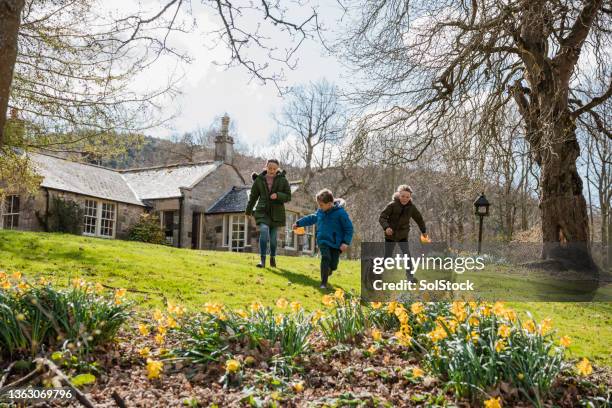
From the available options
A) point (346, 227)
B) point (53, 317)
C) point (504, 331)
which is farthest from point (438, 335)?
point (346, 227)

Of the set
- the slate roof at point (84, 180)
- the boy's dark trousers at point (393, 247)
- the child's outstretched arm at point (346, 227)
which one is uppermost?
the slate roof at point (84, 180)

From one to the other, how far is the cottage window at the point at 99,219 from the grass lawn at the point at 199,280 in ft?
38.8

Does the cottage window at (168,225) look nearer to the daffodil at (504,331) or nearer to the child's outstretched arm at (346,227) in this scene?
the child's outstretched arm at (346,227)

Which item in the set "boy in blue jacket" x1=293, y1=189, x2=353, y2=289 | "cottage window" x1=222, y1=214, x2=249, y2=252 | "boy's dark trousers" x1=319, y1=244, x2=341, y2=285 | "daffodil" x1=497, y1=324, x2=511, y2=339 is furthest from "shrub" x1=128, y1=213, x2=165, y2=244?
"daffodil" x1=497, y1=324, x2=511, y2=339

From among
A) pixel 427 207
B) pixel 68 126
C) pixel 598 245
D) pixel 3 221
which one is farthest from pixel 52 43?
pixel 427 207

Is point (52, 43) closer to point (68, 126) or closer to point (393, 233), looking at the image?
point (68, 126)

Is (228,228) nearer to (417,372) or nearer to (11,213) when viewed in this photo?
(11,213)

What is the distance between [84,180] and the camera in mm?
23812

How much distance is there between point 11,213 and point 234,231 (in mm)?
9288

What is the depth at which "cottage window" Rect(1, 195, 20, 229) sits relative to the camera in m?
20.8

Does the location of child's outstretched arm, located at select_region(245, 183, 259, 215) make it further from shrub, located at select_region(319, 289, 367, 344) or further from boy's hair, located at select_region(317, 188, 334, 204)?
shrub, located at select_region(319, 289, 367, 344)

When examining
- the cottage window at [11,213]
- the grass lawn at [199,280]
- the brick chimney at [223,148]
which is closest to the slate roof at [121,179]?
the brick chimney at [223,148]

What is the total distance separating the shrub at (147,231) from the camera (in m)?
24.2

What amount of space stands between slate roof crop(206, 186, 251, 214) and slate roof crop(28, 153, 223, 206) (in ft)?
4.86
